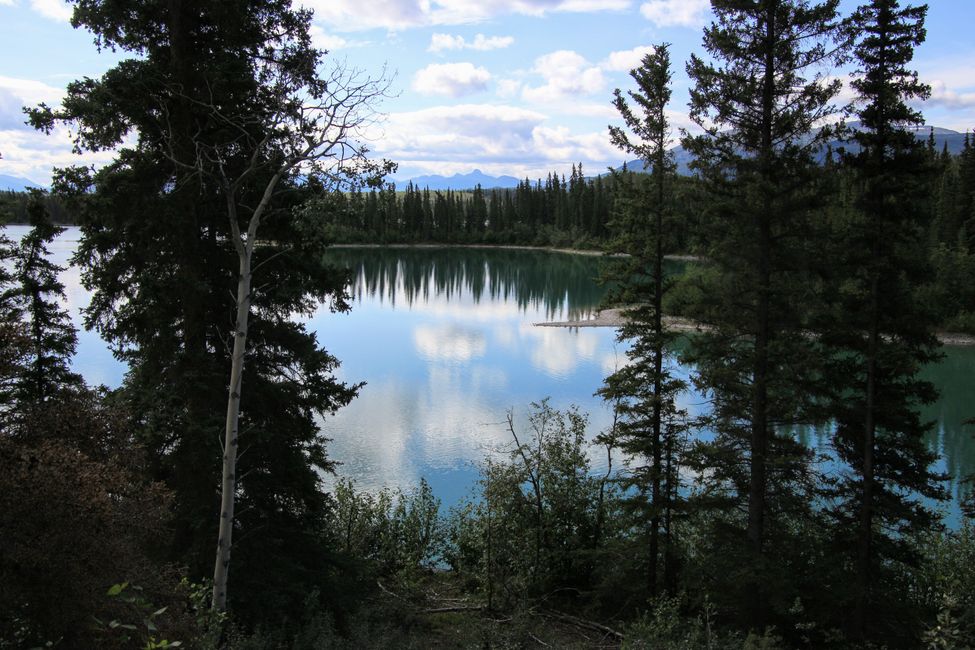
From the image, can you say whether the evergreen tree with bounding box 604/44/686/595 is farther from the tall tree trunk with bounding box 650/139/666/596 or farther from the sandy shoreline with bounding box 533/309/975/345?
the sandy shoreline with bounding box 533/309/975/345

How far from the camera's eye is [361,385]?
A: 34.1ft

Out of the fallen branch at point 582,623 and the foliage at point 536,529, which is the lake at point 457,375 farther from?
the fallen branch at point 582,623

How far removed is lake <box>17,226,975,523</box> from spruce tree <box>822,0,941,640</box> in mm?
3211

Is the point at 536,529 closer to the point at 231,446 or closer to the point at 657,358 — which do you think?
the point at 657,358

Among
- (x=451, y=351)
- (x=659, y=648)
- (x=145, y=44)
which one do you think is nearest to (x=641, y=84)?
(x=145, y=44)

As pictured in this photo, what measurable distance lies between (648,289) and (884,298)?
13.6ft

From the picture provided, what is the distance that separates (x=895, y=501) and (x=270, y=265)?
11.6 meters

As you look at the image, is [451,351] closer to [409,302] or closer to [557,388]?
[557,388]

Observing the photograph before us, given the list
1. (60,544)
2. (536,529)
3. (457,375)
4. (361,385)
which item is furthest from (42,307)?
(457,375)

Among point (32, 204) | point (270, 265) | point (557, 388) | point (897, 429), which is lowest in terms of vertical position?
point (557, 388)

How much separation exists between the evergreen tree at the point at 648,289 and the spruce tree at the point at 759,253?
2.91ft

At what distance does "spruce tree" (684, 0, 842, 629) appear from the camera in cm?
1104

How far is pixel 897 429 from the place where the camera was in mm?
12148

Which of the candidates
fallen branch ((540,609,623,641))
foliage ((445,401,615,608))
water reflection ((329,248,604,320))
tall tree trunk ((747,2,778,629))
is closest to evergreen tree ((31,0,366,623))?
foliage ((445,401,615,608))
